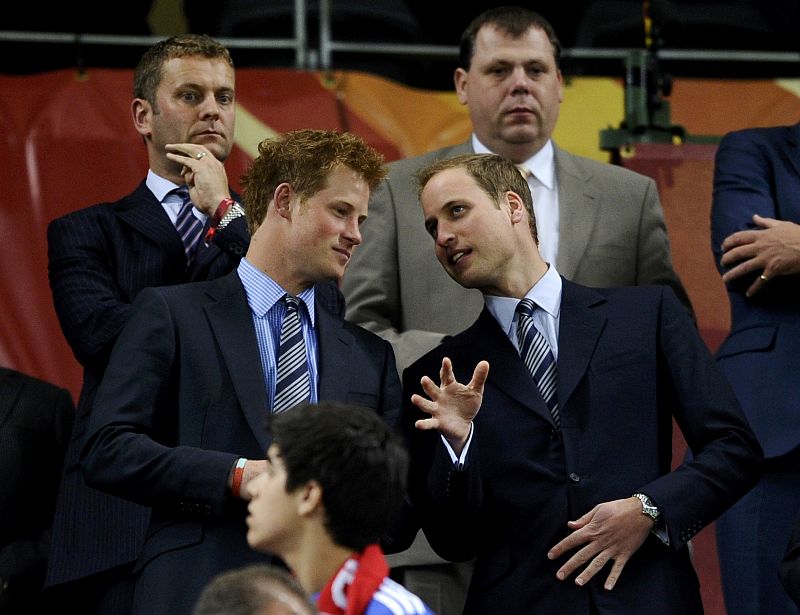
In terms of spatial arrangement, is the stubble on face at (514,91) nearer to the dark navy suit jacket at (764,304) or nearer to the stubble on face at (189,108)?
the dark navy suit jacket at (764,304)

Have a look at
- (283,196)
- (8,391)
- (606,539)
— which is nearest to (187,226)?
(283,196)

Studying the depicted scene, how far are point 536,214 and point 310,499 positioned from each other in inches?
71.6

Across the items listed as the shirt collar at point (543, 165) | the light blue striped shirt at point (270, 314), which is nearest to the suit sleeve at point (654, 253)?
the shirt collar at point (543, 165)

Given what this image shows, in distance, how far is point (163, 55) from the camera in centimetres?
383

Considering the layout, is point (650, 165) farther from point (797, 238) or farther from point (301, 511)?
point (301, 511)

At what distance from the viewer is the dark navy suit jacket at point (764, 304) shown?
149 inches

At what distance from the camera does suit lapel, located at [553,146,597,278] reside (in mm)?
4039

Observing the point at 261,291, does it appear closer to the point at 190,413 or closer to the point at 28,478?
the point at 190,413

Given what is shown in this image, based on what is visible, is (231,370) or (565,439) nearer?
(231,370)

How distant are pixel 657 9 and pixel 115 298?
2.65 meters

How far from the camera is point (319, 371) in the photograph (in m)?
3.21

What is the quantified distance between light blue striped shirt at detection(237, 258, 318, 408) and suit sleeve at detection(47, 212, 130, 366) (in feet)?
1.02

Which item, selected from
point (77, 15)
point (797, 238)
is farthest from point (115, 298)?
point (77, 15)

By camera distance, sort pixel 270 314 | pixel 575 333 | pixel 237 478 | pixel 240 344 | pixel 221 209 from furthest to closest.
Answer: pixel 221 209 → pixel 575 333 → pixel 270 314 → pixel 240 344 → pixel 237 478
